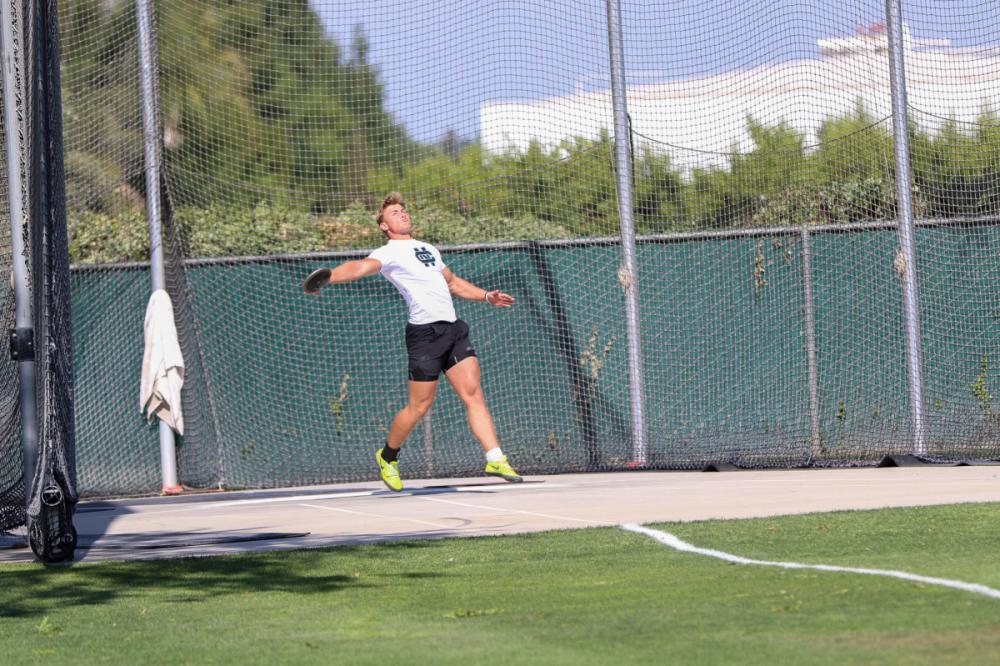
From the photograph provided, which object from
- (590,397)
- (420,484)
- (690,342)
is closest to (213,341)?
(420,484)

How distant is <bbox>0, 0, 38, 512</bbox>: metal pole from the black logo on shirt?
3.54 metres

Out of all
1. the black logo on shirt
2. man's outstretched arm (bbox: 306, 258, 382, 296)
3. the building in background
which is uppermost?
the building in background

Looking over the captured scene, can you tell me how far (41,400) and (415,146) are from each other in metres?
7.52

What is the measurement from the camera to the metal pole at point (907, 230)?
13.5 metres

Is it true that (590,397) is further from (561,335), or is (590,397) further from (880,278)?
(880,278)

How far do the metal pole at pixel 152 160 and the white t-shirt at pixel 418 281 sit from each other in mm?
3692

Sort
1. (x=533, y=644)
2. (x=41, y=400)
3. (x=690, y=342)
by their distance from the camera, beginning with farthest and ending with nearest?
(x=690, y=342) → (x=41, y=400) → (x=533, y=644)

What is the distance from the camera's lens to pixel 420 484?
13.3 m

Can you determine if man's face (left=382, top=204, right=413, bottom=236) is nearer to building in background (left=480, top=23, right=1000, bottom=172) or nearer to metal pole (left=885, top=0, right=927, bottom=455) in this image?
building in background (left=480, top=23, right=1000, bottom=172)

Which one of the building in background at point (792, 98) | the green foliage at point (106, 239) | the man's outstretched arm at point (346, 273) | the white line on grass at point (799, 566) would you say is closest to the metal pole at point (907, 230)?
the building in background at point (792, 98)

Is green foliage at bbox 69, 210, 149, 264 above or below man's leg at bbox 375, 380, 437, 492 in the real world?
above

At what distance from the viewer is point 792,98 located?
556 inches

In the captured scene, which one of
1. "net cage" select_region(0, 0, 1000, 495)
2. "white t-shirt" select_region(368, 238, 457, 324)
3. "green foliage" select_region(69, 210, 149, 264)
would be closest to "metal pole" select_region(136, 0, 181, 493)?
"net cage" select_region(0, 0, 1000, 495)

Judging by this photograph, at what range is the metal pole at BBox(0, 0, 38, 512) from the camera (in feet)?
27.9
